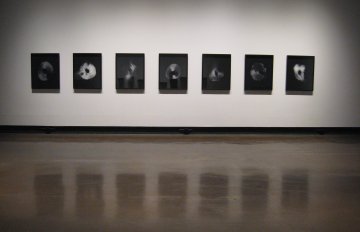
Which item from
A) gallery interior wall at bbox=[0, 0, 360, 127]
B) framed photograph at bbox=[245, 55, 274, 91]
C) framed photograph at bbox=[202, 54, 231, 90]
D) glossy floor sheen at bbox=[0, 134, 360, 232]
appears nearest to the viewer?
glossy floor sheen at bbox=[0, 134, 360, 232]

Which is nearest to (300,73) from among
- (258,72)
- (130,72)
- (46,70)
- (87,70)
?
(258,72)

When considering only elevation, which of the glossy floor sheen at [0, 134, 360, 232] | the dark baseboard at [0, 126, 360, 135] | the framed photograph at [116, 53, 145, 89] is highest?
the framed photograph at [116, 53, 145, 89]

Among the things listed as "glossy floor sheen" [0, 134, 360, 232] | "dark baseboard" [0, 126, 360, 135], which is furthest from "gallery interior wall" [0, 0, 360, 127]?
"glossy floor sheen" [0, 134, 360, 232]

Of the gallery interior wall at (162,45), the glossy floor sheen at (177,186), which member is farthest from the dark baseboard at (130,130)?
the glossy floor sheen at (177,186)

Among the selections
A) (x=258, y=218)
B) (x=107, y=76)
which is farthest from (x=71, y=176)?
(x=107, y=76)

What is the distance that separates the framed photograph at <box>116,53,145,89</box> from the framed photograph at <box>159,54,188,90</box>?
2.21 feet

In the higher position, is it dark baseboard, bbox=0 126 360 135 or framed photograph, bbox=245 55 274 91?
framed photograph, bbox=245 55 274 91

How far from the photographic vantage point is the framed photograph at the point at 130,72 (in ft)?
39.8

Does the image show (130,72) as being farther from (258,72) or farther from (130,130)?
(258,72)

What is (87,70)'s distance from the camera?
39.9ft

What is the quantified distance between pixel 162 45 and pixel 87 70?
2.67 m

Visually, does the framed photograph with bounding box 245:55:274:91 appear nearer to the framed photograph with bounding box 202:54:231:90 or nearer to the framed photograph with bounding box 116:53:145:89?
the framed photograph with bounding box 202:54:231:90

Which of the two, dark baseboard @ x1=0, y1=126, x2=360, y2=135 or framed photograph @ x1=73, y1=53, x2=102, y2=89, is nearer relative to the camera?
framed photograph @ x1=73, y1=53, x2=102, y2=89

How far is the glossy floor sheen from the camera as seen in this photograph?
14.3ft
